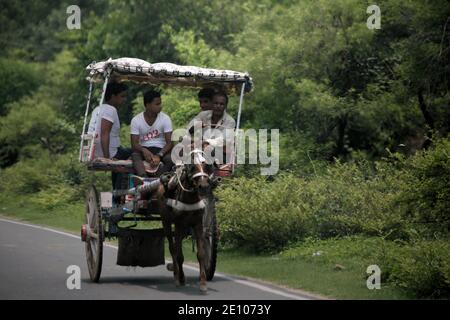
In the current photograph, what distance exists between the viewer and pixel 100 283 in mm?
13102

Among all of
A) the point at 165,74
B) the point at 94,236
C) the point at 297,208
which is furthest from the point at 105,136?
the point at 297,208

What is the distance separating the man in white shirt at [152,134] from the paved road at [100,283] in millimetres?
1727

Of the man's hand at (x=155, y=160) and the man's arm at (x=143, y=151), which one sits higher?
the man's arm at (x=143, y=151)

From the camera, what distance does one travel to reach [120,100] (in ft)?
47.4

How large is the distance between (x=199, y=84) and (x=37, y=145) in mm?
22903

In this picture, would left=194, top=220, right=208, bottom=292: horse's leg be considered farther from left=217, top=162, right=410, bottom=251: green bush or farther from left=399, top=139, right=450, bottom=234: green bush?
left=217, top=162, right=410, bottom=251: green bush

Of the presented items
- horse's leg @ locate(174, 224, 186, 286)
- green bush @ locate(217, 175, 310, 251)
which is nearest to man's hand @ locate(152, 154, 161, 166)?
horse's leg @ locate(174, 224, 186, 286)

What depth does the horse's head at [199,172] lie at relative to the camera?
1171 cm

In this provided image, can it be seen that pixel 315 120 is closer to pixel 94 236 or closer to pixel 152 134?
pixel 152 134

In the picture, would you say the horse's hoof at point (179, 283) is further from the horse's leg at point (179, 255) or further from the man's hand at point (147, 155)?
the man's hand at point (147, 155)

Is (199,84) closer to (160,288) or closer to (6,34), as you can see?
(160,288)

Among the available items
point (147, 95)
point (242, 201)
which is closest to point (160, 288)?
point (147, 95)

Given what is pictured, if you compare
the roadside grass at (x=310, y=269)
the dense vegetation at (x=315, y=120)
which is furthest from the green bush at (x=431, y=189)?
the roadside grass at (x=310, y=269)

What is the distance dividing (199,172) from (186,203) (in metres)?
0.70
